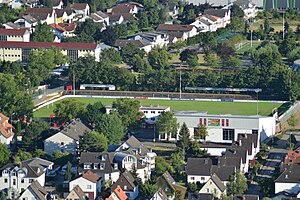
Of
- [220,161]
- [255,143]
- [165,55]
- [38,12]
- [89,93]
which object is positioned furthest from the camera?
[38,12]

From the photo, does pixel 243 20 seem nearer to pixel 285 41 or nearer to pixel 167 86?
pixel 285 41


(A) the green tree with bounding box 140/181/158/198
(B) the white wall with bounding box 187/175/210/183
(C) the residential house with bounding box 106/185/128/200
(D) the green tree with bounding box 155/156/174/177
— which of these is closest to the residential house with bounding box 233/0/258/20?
(D) the green tree with bounding box 155/156/174/177

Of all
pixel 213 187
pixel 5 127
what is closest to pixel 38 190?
pixel 213 187

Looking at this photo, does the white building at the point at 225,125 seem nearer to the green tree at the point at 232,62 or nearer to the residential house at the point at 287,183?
the residential house at the point at 287,183

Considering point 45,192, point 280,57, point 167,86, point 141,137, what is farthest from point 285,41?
point 45,192

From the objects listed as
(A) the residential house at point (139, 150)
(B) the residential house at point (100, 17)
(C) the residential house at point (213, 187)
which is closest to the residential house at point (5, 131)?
(A) the residential house at point (139, 150)

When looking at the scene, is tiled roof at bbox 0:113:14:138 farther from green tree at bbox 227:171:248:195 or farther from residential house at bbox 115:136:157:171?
green tree at bbox 227:171:248:195
